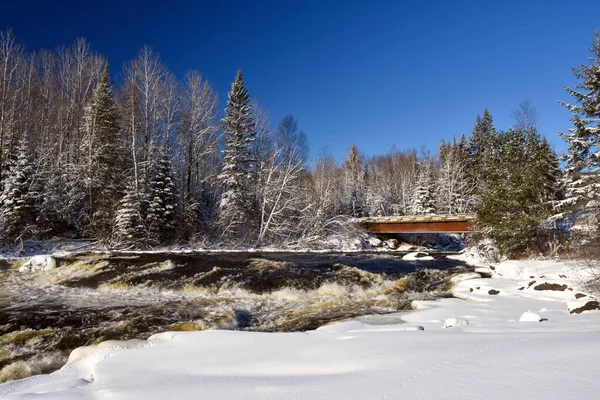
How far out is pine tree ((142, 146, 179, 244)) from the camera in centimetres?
2150

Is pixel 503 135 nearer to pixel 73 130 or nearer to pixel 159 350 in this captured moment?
pixel 159 350

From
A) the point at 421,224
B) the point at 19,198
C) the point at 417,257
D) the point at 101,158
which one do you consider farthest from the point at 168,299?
the point at 421,224

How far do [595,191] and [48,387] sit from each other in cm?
1743

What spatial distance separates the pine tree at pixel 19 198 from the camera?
1839 centimetres

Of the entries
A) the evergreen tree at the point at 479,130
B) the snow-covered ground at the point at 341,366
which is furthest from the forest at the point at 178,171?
the evergreen tree at the point at 479,130

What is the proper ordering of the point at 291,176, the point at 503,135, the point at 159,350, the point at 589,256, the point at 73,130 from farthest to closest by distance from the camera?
the point at 73,130 → the point at 291,176 → the point at 503,135 → the point at 589,256 → the point at 159,350

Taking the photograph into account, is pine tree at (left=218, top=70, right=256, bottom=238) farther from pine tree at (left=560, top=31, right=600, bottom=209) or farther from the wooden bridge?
pine tree at (left=560, top=31, right=600, bottom=209)

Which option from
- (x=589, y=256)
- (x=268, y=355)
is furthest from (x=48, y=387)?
(x=589, y=256)

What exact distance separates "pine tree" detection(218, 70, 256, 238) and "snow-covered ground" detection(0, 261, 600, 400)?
62.0 feet

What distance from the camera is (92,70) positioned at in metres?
30.3

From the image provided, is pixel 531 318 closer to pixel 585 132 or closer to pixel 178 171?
pixel 585 132

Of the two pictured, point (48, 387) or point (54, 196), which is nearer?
point (48, 387)

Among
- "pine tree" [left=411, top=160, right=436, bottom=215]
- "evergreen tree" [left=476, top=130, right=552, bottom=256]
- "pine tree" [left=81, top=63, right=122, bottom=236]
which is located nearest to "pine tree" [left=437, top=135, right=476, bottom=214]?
"pine tree" [left=411, top=160, right=436, bottom=215]

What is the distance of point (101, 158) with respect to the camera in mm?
24797
